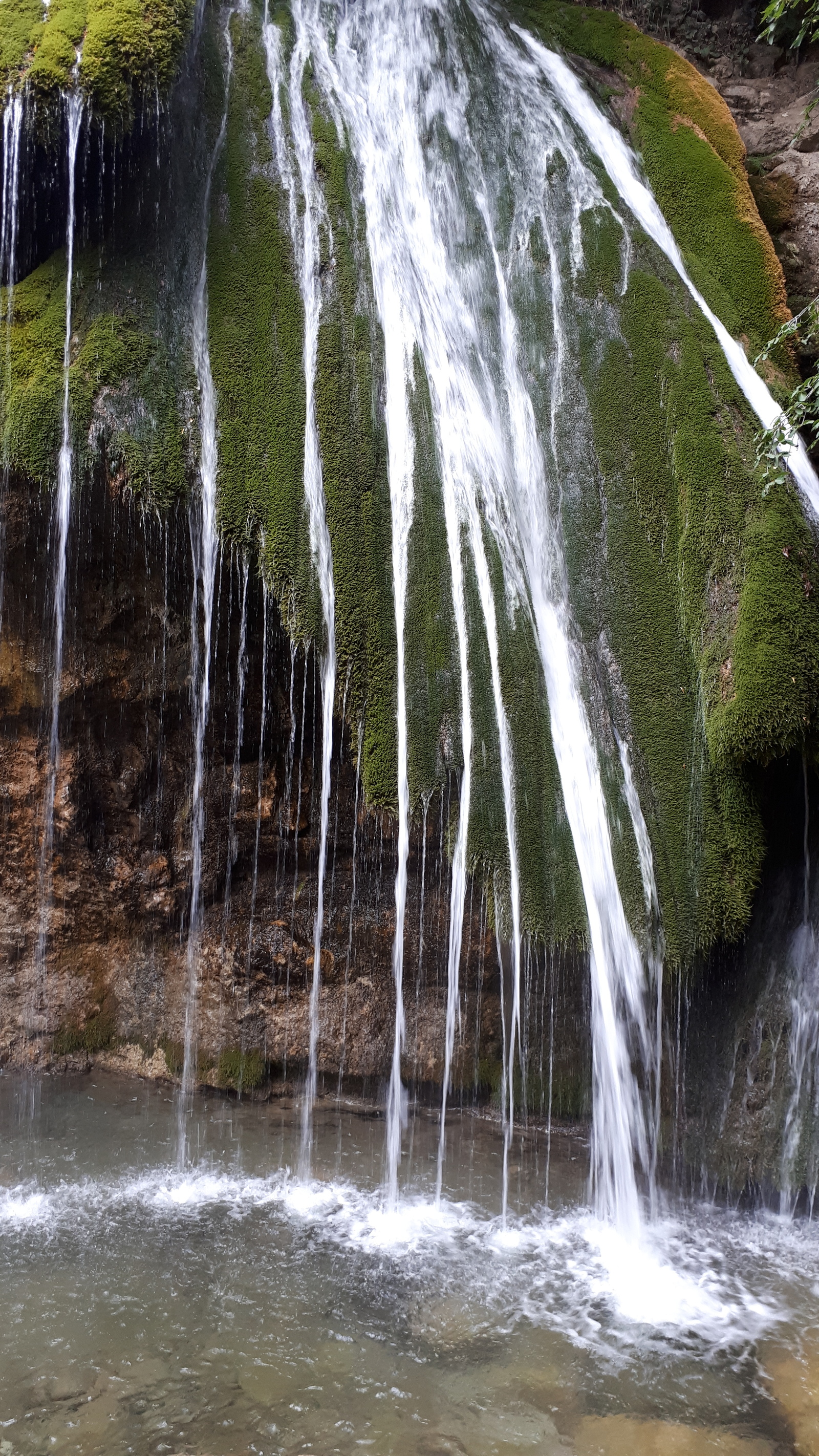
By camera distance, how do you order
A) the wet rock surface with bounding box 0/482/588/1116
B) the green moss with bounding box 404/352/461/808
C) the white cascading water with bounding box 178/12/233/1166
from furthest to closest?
the wet rock surface with bounding box 0/482/588/1116, the white cascading water with bounding box 178/12/233/1166, the green moss with bounding box 404/352/461/808

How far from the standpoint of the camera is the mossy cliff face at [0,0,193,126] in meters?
6.04

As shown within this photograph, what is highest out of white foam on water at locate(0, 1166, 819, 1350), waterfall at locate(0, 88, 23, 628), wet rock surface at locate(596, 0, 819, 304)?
wet rock surface at locate(596, 0, 819, 304)

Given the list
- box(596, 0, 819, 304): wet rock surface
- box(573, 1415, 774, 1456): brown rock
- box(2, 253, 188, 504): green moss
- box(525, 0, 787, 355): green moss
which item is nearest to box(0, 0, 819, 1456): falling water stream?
box(573, 1415, 774, 1456): brown rock

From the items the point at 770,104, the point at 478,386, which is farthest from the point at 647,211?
the point at 770,104

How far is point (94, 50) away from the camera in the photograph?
6039 millimetres

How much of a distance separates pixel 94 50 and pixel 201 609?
146 inches

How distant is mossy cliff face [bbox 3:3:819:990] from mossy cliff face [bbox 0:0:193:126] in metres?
0.23

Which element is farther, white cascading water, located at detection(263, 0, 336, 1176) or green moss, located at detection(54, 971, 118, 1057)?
green moss, located at detection(54, 971, 118, 1057)

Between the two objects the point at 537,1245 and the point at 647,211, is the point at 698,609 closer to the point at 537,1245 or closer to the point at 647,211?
the point at 647,211

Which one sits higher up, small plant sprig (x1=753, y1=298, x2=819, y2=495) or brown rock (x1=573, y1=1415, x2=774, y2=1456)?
small plant sprig (x1=753, y1=298, x2=819, y2=495)

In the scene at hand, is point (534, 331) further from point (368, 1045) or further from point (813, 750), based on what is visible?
point (368, 1045)

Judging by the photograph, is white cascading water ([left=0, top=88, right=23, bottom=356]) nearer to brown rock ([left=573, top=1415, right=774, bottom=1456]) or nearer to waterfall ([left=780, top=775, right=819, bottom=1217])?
waterfall ([left=780, top=775, right=819, bottom=1217])

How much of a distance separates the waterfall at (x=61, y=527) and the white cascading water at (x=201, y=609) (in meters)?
0.86

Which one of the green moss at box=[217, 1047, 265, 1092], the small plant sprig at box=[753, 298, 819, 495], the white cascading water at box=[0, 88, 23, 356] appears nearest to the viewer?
the small plant sprig at box=[753, 298, 819, 495]
